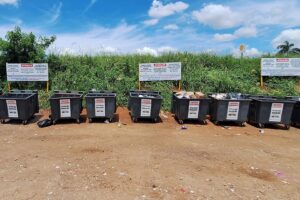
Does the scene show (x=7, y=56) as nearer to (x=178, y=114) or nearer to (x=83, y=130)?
(x=83, y=130)

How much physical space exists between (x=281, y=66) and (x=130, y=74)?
21.4ft

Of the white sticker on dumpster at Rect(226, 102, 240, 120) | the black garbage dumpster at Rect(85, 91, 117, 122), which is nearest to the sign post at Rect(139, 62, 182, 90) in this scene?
the black garbage dumpster at Rect(85, 91, 117, 122)

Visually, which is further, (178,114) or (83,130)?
(178,114)

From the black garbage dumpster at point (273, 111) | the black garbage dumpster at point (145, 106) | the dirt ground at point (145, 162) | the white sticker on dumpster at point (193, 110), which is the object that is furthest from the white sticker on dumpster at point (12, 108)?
the black garbage dumpster at point (273, 111)

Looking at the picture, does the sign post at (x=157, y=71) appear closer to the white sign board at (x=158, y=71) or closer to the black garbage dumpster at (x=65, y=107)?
the white sign board at (x=158, y=71)

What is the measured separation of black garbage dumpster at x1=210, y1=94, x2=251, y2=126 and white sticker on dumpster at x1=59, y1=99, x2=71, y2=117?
13.9 ft

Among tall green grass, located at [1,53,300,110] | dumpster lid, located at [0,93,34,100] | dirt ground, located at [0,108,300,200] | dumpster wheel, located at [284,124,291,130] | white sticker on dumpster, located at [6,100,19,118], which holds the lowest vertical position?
dirt ground, located at [0,108,300,200]

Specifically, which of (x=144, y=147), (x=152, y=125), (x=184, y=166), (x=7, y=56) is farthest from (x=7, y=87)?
(x=184, y=166)

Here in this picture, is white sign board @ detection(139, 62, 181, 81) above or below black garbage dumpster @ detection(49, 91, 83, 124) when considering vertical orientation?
above

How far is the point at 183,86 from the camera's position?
1170cm

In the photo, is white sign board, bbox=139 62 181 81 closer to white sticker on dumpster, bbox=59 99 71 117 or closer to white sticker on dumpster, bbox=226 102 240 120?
white sticker on dumpster, bbox=226 102 240 120

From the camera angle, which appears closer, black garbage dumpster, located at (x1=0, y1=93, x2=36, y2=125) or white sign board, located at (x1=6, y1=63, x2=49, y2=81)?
black garbage dumpster, located at (x1=0, y1=93, x2=36, y2=125)

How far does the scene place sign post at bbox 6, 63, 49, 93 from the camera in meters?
9.68

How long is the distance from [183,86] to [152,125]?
4362 mm
